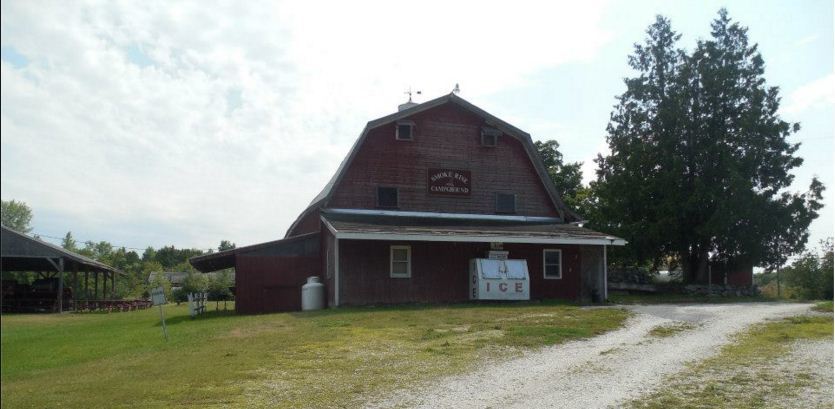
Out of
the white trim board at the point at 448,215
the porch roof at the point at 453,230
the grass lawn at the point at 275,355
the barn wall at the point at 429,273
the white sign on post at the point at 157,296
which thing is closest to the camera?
the grass lawn at the point at 275,355

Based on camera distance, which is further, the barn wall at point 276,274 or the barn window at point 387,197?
the barn window at point 387,197

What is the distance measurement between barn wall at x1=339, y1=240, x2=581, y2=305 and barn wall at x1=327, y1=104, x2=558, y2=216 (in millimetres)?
2648

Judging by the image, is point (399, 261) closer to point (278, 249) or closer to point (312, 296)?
point (312, 296)

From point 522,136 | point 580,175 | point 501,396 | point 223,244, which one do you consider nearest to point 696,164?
point 522,136

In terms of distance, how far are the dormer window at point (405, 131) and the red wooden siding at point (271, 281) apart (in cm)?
554

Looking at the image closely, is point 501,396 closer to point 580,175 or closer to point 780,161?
point 780,161

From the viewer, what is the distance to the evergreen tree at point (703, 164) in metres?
29.9

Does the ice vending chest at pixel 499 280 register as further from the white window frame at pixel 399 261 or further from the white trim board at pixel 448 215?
the white trim board at pixel 448 215

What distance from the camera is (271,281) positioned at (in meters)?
24.4

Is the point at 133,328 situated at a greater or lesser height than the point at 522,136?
lesser

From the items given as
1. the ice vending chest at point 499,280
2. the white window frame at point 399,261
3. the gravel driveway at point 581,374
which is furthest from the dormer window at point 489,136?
the gravel driveway at point 581,374

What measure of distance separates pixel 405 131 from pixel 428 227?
14.4ft

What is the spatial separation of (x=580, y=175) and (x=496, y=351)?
3663 centimetres

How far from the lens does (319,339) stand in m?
13.8
